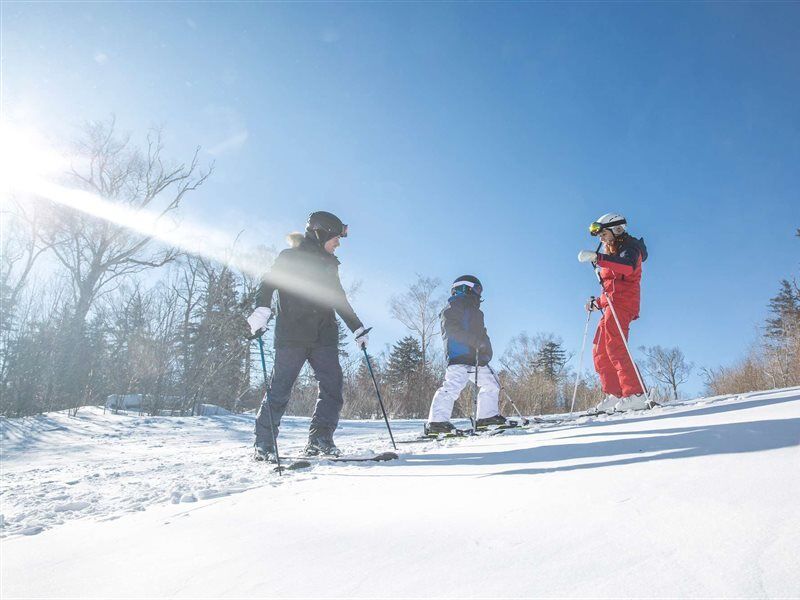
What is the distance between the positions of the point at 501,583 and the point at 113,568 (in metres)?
1.10

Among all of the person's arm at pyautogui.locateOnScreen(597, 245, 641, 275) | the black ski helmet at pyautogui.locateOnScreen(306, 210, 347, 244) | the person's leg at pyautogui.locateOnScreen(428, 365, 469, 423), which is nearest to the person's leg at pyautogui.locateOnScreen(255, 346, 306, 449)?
the black ski helmet at pyautogui.locateOnScreen(306, 210, 347, 244)

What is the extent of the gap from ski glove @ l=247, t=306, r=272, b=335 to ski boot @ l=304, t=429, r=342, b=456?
96 cm

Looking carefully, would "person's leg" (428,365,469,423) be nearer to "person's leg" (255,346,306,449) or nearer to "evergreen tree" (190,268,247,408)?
"person's leg" (255,346,306,449)

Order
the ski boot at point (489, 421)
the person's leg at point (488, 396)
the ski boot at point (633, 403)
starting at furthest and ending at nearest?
the person's leg at point (488, 396) < the ski boot at point (489, 421) < the ski boot at point (633, 403)

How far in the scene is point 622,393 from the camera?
5051 millimetres

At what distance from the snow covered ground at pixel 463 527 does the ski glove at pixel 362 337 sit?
143cm

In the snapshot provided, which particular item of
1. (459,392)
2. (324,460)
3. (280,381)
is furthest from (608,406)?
(280,381)

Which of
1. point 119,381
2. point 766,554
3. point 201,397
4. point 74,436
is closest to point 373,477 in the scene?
point 766,554

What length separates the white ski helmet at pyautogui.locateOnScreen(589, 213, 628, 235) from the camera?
509cm

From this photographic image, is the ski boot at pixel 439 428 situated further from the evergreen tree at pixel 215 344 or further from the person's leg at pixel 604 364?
the evergreen tree at pixel 215 344

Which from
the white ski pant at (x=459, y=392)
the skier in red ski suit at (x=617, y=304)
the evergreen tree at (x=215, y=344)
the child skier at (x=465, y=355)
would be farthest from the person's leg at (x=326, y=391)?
the evergreen tree at (x=215, y=344)

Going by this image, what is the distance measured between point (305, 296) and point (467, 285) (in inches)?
88.9

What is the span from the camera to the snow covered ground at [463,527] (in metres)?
0.84

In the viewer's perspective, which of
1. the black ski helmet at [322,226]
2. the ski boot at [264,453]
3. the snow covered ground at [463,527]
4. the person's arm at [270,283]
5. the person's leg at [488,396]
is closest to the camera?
the snow covered ground at [463,527]
